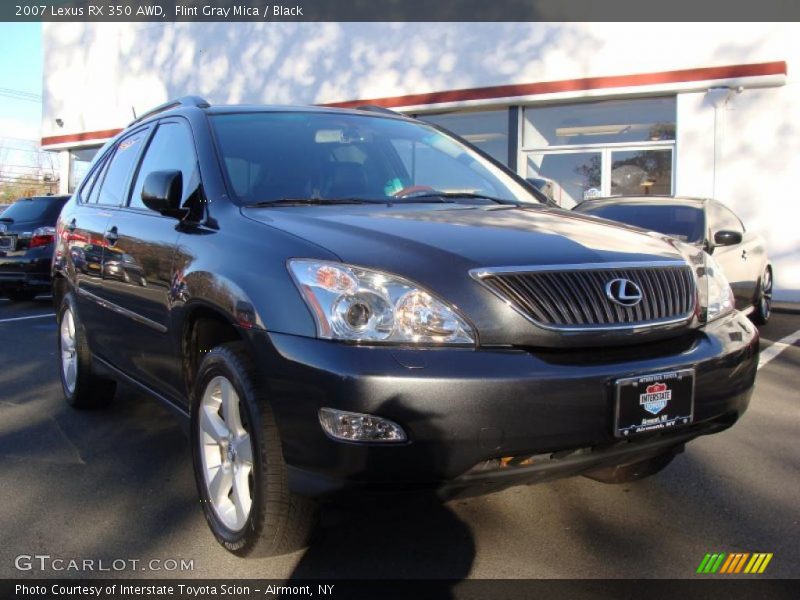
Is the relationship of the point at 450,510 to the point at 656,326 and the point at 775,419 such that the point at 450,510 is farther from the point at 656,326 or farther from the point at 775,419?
the point at 775,419

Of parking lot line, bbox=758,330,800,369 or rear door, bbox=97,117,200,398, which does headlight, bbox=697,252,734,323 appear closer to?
rear door, bbox=97,117,200,398

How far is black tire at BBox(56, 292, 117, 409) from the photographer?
15.6 ft

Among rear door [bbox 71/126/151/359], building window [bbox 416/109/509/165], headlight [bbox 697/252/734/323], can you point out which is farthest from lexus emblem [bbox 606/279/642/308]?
building window [bbox 416/109/509/165]

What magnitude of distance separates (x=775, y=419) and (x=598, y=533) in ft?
7.55

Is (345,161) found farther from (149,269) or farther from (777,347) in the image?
(777,347)

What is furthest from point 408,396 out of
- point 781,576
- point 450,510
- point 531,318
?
point 781,576

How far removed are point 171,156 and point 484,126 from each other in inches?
449

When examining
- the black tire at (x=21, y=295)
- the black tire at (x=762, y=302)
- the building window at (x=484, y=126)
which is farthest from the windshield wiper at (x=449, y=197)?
the building window at (x=484, y=126)

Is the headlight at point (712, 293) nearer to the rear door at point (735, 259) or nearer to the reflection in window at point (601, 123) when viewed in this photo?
the rear door at point (735, 259)

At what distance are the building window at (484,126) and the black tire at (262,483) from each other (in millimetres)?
11964

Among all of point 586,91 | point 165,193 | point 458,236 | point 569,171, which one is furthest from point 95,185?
point 569,171

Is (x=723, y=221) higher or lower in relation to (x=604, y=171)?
lower

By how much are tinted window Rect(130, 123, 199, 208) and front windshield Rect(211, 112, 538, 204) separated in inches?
6.7

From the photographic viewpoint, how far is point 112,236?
163 inches
